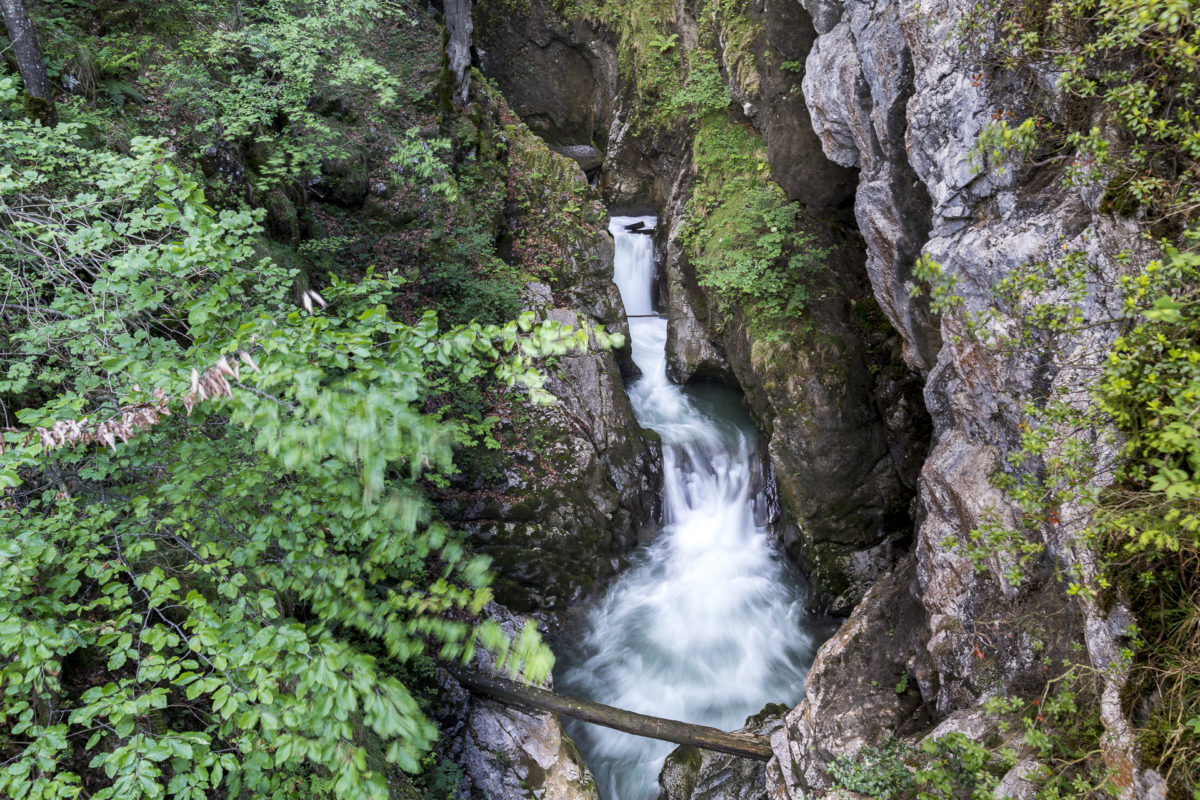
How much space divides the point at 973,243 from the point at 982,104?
1124 mm

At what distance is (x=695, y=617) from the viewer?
8.91m

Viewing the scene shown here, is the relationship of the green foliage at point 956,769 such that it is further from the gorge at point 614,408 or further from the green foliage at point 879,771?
the green foliage at point 879,771

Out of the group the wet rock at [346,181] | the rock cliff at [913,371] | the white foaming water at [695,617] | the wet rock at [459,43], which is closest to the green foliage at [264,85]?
the wet rock at [346,181]

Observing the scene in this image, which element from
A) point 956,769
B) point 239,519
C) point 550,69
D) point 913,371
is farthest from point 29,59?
point 550,69

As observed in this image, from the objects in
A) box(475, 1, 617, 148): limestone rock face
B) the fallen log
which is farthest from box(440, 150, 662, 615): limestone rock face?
box(475, 1, 617, 148): limestone rock face

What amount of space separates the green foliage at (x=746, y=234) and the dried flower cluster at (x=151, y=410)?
8.41 m

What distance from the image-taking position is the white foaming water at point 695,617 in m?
7.56

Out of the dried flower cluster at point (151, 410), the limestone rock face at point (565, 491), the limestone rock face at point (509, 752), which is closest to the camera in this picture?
the dried flower cluster at point (151, 410)

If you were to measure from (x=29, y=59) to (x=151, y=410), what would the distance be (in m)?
5.54

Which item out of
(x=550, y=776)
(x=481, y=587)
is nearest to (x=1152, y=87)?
(x=481, y=587)

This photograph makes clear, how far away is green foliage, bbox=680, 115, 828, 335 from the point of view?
30.5 feet

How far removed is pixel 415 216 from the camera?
9328mm

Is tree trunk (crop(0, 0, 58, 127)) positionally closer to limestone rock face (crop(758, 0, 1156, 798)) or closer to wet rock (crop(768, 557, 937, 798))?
limestone rock face (crop(758, 0, 1156, 798))

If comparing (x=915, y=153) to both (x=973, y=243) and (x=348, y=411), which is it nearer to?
(x=973, y=243)
